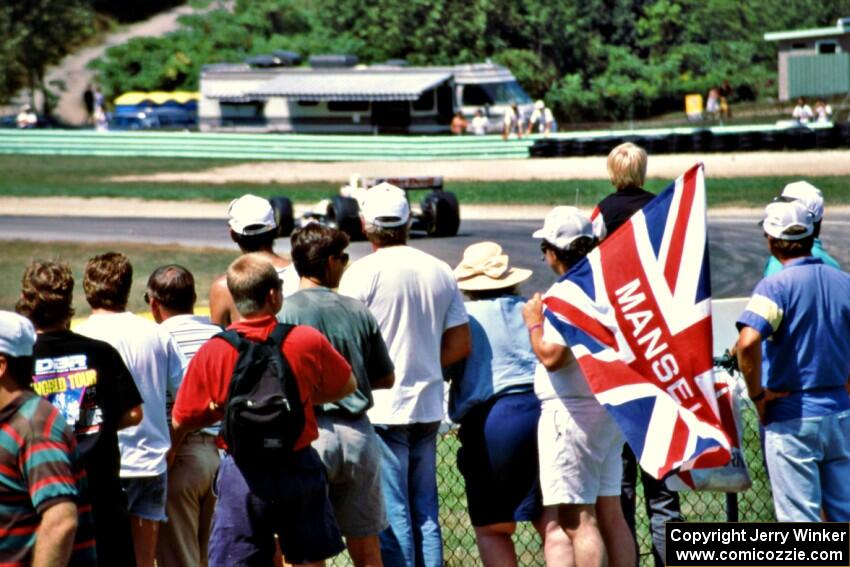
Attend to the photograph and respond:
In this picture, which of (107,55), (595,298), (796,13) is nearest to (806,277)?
(595,298)

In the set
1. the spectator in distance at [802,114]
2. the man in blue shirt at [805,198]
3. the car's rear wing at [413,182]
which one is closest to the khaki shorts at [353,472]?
the man in blue shirt at [805,198]

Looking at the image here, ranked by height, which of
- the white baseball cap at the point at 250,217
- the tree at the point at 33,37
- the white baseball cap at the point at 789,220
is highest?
the tree at the point at 33,37

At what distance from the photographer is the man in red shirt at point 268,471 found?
4.94 metres

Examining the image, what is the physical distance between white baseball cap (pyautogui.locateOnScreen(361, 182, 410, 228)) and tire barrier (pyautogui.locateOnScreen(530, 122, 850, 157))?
3009 cm

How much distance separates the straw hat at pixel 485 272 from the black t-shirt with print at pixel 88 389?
5.70ft

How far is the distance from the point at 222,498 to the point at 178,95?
5799cm

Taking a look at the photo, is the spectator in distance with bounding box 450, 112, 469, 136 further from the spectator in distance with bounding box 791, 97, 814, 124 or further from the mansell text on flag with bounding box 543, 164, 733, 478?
the mansell text on flag with bounding box 543, 164, 733, 478

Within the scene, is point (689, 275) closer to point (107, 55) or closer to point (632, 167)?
point (632, 167)

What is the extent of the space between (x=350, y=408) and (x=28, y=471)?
1745mm

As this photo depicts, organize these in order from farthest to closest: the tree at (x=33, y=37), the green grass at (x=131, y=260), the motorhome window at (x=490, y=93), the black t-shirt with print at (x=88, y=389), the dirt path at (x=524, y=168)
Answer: the tree at (x=33, y=37)
the motorhome window at (x=490, y=93)
the dirt path at (x=524, y=168)
the green grass at (x=131, y=260)
the black t-shirt with print at (x=88, y=389)

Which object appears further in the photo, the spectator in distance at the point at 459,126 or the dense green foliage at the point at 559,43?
the dense green foliage at the point at 559,43

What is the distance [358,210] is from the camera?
21047 mm

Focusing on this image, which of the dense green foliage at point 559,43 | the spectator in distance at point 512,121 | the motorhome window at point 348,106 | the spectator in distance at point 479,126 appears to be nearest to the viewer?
the spectator in distance at point 512,121

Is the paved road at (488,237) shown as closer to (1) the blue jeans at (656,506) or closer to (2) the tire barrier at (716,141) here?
(2) the tire barrier at (716,141)
